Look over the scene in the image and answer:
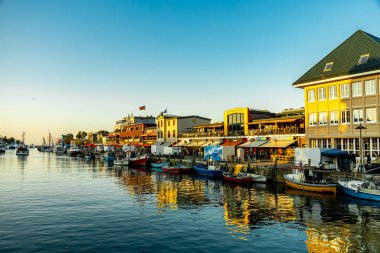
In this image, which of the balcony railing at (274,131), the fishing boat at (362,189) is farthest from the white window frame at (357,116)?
the fishing boat at (362,189)

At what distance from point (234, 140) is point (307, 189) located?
34548 mm

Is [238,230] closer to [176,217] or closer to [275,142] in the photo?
[176,217]

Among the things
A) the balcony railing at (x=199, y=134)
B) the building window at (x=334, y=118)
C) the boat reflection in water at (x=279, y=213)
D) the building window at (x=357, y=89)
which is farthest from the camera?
the balcony railing at (x=199, y=134)

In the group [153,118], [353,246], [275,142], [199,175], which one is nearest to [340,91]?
[275,142]

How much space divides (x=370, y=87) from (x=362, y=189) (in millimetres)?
17148

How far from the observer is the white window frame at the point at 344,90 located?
4450 centimetres

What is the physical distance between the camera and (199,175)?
5847 centimetres

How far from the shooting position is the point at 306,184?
3694 centimetres

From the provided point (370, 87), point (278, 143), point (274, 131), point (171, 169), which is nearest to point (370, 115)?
point (370, 87)

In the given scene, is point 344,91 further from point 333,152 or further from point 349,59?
point 333,152

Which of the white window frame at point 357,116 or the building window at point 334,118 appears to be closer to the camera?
the white window frame at point 357,116

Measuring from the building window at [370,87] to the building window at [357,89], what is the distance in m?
0.80

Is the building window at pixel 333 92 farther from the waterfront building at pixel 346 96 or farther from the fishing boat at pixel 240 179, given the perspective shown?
the fishing boat at pixel 240 179

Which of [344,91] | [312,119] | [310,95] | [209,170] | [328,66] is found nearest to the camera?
[344,91]
